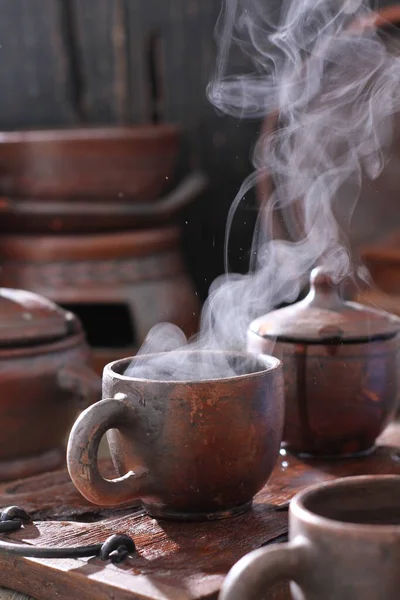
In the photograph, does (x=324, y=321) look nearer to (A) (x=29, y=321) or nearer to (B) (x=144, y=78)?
(A) (x=29, y=321)

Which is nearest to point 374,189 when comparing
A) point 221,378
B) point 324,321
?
point 324,321

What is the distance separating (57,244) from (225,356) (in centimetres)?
185

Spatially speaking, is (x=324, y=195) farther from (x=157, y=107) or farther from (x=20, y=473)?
(x=157, y=107)

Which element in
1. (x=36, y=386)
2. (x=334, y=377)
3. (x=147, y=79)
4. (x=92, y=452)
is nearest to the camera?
(x=92, y=452)

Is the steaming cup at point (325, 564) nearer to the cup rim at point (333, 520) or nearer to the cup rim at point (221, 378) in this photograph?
the cup rim at point (333, 520)

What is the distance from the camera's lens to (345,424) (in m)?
1.33

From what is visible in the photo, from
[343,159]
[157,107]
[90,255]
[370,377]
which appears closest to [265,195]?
[343,159]

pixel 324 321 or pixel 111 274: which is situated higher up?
pixel 324 321

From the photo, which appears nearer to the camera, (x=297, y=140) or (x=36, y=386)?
(x=36, y=386)

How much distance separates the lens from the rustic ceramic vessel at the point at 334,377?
1.33 metres

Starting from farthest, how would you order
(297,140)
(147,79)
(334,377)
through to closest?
(147,79)
(297,140)
(334,377)

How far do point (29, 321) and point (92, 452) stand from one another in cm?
54

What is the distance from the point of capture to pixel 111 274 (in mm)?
2955

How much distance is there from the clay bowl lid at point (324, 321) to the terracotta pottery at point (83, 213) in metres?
1.66
